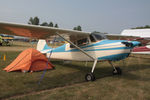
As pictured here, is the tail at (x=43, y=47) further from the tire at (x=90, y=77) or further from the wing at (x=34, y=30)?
the tire at (x=90, y=77)

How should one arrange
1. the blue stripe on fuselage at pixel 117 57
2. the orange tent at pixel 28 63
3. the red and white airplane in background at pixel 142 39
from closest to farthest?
the blue stripe on fuselage at pixel 117 57 → the orange tent at pixel 28 63 → the red and white airplane in background at pixel 142 39

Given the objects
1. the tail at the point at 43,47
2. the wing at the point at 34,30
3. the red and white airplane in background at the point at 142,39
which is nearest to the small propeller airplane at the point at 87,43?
the wing at the point at 34,30

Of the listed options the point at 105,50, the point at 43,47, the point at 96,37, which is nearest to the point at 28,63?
the point at 43,47

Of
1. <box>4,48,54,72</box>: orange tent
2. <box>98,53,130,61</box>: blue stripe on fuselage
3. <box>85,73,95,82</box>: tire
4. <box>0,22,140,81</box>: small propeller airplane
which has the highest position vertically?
<box>0,22,140,81</box>: small propeller airplane

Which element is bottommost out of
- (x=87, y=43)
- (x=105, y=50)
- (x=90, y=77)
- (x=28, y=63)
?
(x=90, y=77)

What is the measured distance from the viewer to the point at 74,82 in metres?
5.51

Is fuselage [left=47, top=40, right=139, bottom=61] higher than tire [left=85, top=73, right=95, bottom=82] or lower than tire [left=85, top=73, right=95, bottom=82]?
higher

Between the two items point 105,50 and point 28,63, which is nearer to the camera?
point 105,50

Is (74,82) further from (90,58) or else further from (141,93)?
(141,93)

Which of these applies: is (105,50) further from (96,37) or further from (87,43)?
(87,43)

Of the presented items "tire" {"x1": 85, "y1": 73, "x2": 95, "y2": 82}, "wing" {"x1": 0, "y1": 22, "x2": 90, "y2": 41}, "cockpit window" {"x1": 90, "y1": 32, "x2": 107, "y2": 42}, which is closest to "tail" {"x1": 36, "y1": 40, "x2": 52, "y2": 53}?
"wing" {"x1": 0, "y1": 22, "x2": 90, "y2": 41}

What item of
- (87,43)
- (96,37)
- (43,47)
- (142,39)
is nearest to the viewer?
(96,37)

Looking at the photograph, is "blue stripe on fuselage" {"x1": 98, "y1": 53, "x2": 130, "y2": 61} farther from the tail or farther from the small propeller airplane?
the tail

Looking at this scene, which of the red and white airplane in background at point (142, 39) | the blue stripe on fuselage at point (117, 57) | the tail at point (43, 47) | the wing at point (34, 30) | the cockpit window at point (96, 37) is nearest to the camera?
the wing at point (34, 30)
